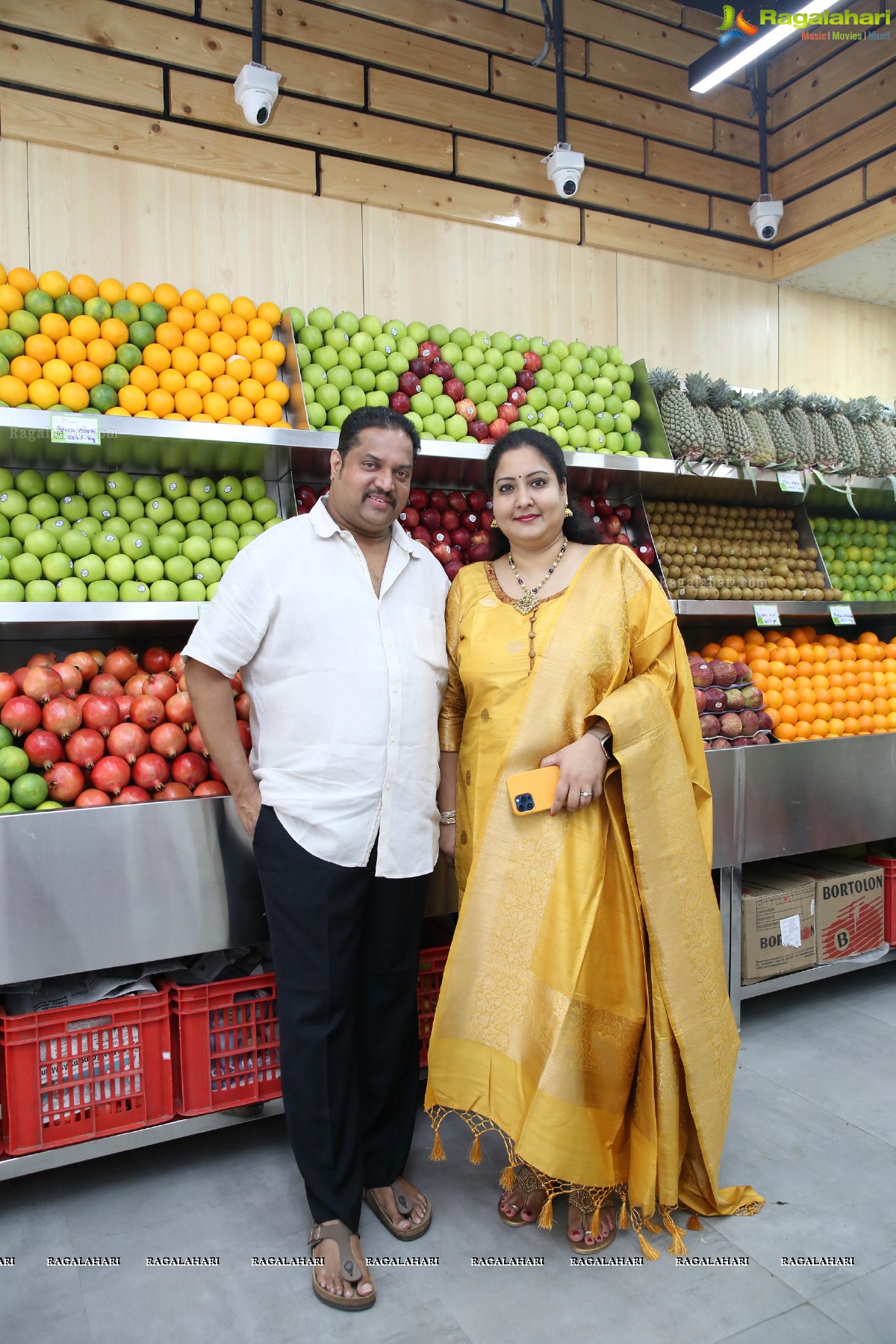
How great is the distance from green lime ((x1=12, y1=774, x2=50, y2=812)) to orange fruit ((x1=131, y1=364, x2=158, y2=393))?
124 cm

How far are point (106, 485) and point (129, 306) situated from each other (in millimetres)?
570

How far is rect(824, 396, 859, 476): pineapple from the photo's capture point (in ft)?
13.1

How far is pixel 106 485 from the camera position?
2865 millimetres

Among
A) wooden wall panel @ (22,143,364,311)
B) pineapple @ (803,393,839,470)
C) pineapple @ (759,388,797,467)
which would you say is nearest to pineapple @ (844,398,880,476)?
pineapple @ (803,393,839,470)

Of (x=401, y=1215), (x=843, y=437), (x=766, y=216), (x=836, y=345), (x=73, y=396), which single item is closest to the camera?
(x=401, y=1215)

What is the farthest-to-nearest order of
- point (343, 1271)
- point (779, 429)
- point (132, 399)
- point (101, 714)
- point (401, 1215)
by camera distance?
point (779, 429)
point (132, 399)
point (101, 714)
point (401, 1215)
point (343, 1271)

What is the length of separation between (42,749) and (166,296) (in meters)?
1.54

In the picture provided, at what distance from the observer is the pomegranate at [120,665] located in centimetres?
269

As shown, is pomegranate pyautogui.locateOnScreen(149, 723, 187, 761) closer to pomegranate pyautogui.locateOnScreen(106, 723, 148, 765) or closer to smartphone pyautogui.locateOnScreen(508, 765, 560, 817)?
pomegranate pyautogui.locateOnScreen(106, 723, 148, 765)

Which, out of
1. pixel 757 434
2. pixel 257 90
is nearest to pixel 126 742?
pixel 257 90

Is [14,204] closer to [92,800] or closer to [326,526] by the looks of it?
[326,526]

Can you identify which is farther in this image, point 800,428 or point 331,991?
point 800,428

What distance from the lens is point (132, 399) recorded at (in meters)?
2.76

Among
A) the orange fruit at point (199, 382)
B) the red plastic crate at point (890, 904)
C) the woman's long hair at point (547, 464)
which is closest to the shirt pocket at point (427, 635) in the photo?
the woman's long hair at point (547, 464)
